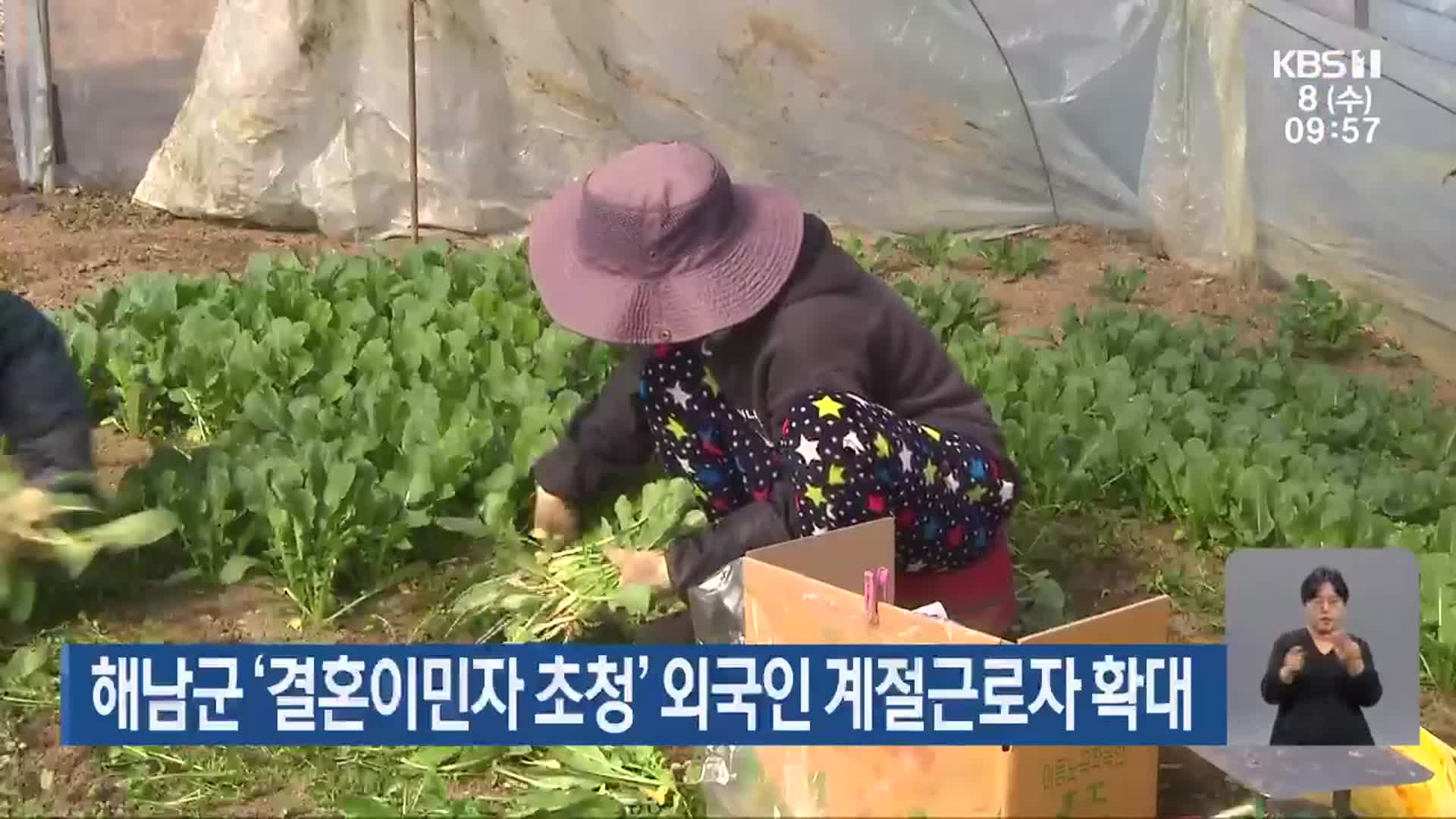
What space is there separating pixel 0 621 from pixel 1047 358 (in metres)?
2.62

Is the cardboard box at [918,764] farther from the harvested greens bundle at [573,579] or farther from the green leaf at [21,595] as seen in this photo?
the green leaf at [21,595]

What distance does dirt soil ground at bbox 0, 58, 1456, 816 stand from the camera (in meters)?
2.38

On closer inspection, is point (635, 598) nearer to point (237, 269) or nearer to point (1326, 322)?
point (1326, 322)

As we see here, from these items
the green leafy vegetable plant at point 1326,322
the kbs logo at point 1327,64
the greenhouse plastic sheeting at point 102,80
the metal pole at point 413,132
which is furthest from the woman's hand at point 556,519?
the greenhouse plastic sheeting at point 102,80

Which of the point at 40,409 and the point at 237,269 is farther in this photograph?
the point at 237,269

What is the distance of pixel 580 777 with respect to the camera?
7.61ft

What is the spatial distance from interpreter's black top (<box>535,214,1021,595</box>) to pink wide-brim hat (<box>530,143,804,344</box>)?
2.4 inches

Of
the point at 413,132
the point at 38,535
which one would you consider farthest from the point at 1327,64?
the point at 38,535

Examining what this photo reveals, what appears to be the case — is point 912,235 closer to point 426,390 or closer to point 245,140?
point 245,140

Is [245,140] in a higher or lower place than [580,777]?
higher

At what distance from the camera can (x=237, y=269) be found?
5.78 meters

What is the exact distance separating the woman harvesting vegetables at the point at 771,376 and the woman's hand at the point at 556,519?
24 cm

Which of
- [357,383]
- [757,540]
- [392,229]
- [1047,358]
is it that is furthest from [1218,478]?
[392,229]

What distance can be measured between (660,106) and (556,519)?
4029 mm
